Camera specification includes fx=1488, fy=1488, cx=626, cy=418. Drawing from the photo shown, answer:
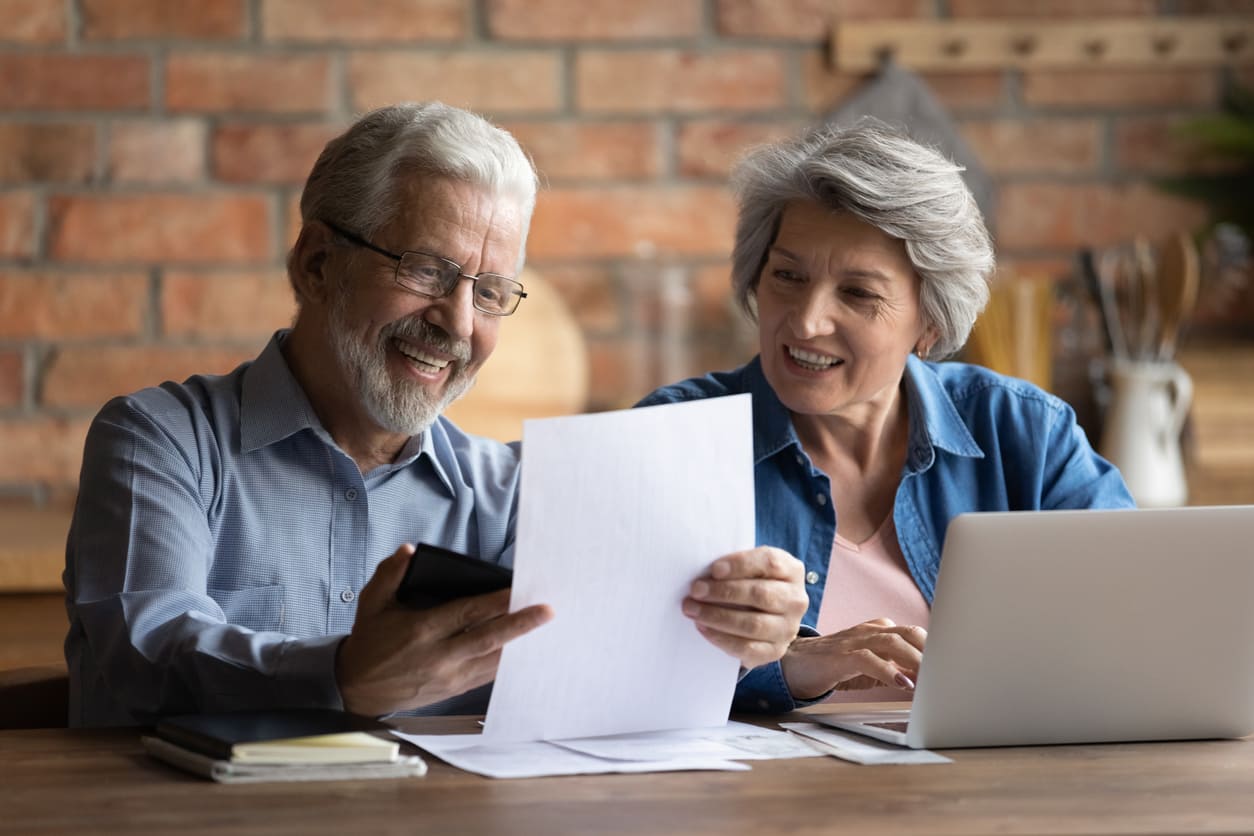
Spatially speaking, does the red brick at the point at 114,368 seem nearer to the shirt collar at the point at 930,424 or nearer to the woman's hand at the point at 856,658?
the shirt collar at the point at 930,424

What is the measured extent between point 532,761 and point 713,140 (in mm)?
1590

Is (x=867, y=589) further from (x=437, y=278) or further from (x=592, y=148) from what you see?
(x=592, y=148)

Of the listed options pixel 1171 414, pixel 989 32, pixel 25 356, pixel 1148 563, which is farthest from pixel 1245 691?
pixel 25 356

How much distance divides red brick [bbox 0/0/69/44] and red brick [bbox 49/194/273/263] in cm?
26

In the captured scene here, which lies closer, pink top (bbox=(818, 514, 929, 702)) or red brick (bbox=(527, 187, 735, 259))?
pink top (bbox=(818, 514, 929, 702))

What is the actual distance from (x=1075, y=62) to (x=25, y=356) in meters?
1.86

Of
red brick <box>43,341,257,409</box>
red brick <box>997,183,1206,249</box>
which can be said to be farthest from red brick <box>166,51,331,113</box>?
red brick <box>997,183,1206,249</box>

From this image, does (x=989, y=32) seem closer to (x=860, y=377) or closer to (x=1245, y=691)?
(x=860, y=377)

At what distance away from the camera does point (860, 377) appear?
66.6 inches

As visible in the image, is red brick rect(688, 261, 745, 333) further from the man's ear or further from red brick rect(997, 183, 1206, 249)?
the man's ear

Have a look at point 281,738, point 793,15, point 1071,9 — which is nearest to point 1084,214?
point 1071,9

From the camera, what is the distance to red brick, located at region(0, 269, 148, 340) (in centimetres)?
245

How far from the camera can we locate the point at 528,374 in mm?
2434

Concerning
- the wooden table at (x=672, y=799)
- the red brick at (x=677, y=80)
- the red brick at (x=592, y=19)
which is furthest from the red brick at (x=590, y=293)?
the wooden table at (x=672, y=799)
